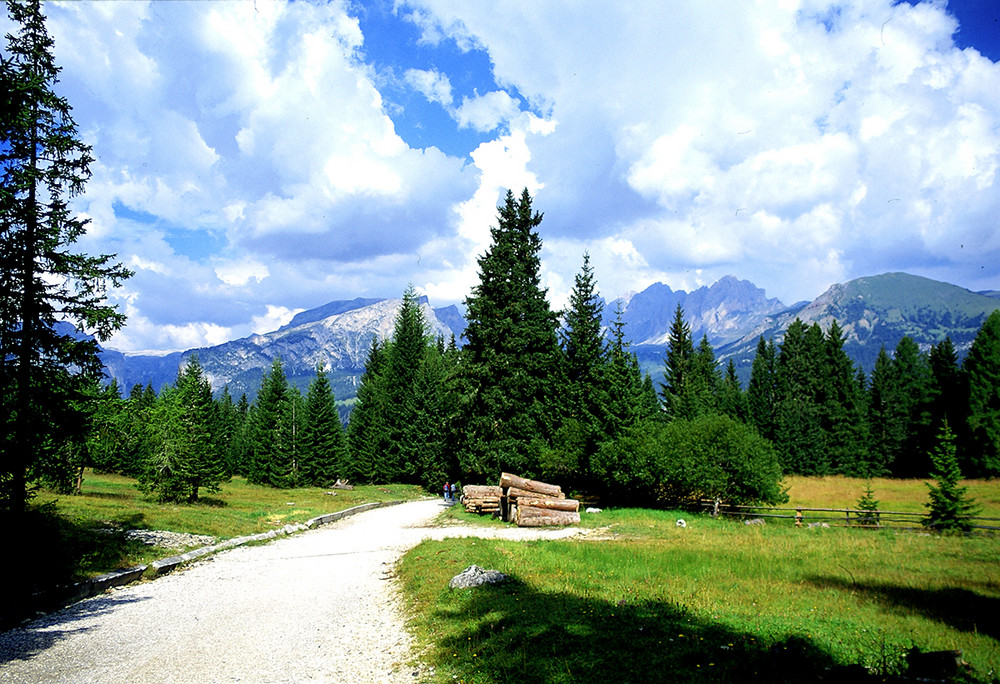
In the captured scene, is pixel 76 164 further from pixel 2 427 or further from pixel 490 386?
pixel 490 386

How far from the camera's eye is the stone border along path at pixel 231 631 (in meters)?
7.86

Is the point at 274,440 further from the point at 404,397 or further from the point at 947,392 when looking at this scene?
the point at 947,392

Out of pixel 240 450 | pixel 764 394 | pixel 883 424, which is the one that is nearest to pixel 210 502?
pixel 240 450

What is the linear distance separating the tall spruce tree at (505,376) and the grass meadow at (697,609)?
14646 millimetres

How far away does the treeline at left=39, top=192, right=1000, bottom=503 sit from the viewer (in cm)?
2930

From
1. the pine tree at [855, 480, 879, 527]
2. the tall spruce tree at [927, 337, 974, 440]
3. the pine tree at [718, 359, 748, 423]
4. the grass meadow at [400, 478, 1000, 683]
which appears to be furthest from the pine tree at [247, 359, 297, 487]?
the tall spruce tree at [927, 337, 974, 440]

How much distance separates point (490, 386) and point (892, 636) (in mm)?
26249

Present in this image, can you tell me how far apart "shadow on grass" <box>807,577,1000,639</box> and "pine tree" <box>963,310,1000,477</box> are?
56800 millimetres

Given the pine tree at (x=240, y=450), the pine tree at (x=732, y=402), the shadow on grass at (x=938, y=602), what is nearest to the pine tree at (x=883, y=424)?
the pine tree at (x=732, y=402)

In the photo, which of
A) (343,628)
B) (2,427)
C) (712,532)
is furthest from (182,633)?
(712,532)

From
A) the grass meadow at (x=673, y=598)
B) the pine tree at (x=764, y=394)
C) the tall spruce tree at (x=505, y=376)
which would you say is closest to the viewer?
the grass meadow at (x=673, y=598)

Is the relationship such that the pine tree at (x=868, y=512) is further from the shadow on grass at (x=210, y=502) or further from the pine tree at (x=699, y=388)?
the shadow on grass at (x=210, y=502)

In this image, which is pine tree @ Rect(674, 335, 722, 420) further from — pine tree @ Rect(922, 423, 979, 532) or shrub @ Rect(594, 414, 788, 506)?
pine tree @ Rect(922, 423, 979, 532)

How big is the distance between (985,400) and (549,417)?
52.9 m
